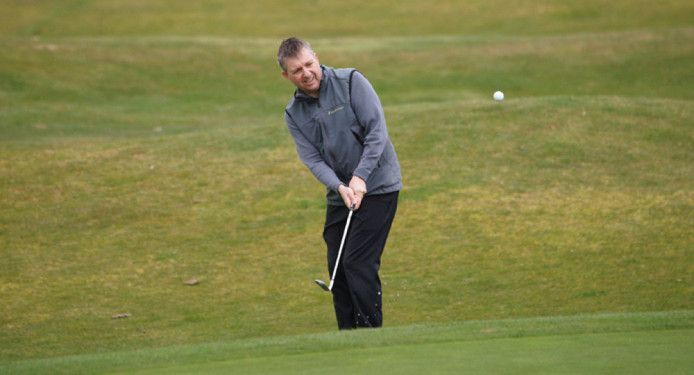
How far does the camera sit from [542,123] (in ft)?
53.3

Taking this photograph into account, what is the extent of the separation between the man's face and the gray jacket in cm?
9

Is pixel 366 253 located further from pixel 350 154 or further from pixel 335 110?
pixel 335 110

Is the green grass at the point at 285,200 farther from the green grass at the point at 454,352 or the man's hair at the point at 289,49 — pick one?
the man's hair at the point at 289,49

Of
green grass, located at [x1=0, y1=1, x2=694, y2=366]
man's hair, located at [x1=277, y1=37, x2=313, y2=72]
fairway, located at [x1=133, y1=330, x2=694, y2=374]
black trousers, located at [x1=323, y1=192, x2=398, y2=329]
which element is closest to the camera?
fairway, located at [x1=133, y1=330, x2=694, y2=374]

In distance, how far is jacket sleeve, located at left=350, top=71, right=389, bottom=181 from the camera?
25.0 feet

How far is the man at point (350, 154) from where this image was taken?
7625 millimetres

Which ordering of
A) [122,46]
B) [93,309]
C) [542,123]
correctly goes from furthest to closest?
[122,46] < [542,123] < [93,309]

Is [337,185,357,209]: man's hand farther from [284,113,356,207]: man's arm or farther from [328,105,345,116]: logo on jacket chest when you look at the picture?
[328,105,345,116]: logo on jacket chest

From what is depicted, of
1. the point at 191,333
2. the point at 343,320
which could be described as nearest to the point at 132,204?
the point at 191,333

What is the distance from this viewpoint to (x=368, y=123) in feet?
25.2

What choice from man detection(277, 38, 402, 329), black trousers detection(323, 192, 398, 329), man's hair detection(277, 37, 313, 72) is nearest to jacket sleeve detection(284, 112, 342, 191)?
man detection(277, 38, 402, 329)

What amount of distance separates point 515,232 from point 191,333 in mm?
4262

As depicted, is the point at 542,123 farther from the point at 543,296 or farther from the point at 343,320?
the point at 343,320

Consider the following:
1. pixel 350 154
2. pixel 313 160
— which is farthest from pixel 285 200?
pixel 350 154
